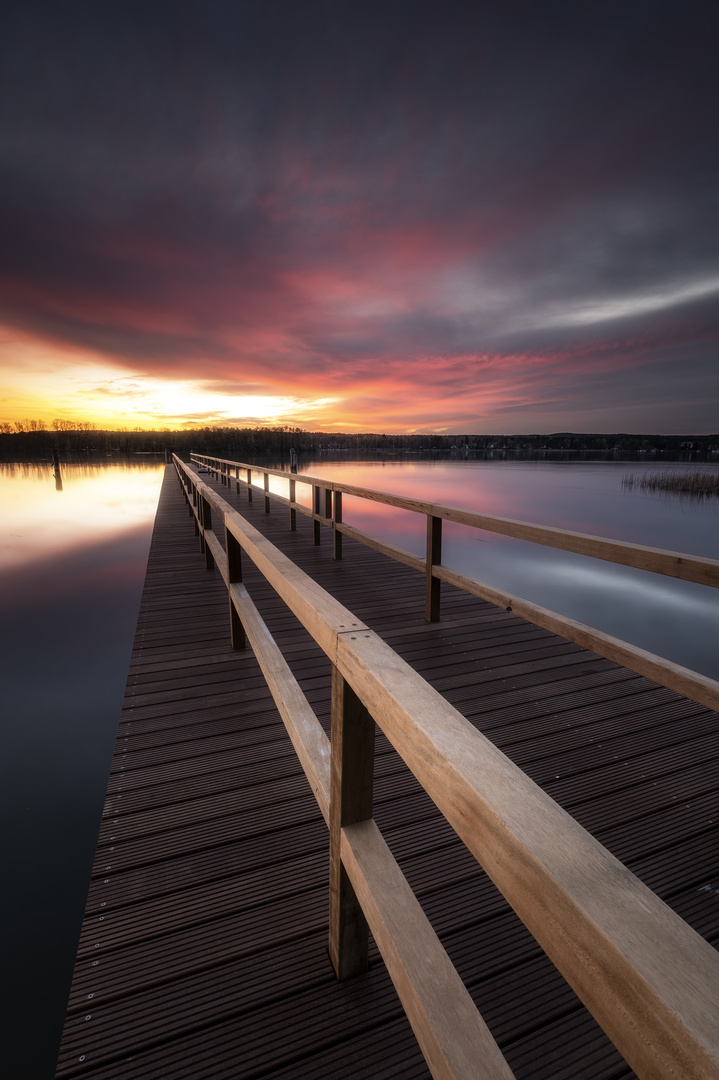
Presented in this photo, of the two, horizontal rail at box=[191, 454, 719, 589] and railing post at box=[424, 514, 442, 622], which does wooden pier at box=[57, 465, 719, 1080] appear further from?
horizontal rail at box=[191, 454, 719, 589]

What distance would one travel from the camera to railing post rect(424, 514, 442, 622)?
3740mm

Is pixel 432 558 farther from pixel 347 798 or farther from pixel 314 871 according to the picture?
pixel 347 798

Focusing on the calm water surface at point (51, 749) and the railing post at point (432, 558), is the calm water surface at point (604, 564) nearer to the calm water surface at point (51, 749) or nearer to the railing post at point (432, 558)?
the railing post at point (432, 558)

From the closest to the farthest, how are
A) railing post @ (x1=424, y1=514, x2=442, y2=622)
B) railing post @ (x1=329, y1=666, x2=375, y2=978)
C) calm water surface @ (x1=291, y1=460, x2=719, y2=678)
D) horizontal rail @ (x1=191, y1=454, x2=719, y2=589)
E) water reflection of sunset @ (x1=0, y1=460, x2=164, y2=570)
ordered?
railing post @ (x1=329, y1=666, x2=375, y2=978), horizontal rail @ (x1=191, y1=454, x2=719, y2=589), railing post @ (x1=424, y1=514, x2=442, y2=622), calm water surface @ (x1=291, y1=460, x2=719, y2=678), water reflection of sunset @ (x1=0, y1=460, x2=164, y2=570)

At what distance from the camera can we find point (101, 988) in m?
1.37

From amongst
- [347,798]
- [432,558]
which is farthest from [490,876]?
[432,558]

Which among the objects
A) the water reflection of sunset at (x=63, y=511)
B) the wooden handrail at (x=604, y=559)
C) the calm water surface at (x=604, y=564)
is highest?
the wooden handrail at (x=604, y=559)

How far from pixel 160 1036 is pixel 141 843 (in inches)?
28.4

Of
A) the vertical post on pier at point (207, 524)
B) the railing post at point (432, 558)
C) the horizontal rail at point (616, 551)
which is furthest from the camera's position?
the vertical post on pier at point (207, 524)

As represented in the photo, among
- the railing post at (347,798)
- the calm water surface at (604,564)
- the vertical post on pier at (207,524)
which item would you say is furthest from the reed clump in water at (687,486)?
the railing post at (347,798)

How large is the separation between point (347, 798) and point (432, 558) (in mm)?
2796

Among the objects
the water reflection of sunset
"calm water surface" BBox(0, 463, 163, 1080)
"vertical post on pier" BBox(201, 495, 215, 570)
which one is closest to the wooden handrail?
"vertical post on pier" BBox(201, 495, 215, 570)

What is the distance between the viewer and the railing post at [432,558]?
3740 millimetres

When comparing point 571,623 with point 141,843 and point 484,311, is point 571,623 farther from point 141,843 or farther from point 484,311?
point 484,311
